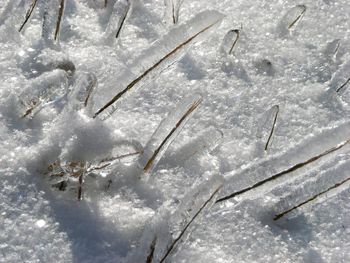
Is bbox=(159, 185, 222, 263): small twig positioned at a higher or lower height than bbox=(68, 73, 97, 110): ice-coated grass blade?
lower

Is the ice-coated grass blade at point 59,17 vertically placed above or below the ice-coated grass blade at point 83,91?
above

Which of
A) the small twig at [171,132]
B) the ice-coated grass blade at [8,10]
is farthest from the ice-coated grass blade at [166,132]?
the ice-coated grass blade at [8,10]

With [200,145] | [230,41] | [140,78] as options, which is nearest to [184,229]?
[200,145]

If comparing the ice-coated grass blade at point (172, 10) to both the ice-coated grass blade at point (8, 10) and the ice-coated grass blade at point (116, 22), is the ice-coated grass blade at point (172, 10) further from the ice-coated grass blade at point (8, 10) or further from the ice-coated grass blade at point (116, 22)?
the ice-coated grass blade at point (8, 10)

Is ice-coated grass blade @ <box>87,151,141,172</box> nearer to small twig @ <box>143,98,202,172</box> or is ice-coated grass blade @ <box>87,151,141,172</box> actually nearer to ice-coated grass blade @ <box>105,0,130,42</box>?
small twig @ <box>143,98,202,172</box>

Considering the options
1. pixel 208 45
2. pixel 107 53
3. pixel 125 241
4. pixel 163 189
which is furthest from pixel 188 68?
pixel 125 241

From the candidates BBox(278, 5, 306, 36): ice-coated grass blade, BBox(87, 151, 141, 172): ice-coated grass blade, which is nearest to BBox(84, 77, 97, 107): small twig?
BBox(87, 151, 141, 172): ice-coated grass blade

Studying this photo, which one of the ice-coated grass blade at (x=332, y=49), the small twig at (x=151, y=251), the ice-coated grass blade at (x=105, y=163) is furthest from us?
the ice-coated grass blade at (x=332, y=49)

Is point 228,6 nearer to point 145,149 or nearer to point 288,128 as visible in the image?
point 288,128
